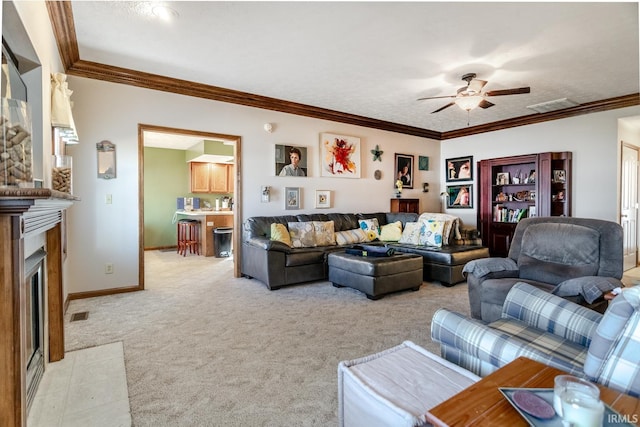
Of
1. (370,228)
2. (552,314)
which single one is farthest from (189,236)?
(552,314)

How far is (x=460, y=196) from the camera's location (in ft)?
23.1

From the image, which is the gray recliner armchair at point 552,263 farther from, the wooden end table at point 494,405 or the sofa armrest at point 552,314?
the wooden end table at point 494,405

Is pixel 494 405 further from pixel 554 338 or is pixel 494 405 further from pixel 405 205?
pixel 405 205

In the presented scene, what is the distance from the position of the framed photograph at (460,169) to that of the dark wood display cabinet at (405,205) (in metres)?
1.01

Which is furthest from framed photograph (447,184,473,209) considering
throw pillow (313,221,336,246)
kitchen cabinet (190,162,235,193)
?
kitchen cabinet (190,162,235,193)

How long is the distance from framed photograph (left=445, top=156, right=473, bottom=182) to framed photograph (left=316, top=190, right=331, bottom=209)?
3.12m

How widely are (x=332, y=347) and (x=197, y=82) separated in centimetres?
364

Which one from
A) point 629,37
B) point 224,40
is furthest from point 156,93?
point 629,37

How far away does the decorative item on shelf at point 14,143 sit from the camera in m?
1.24

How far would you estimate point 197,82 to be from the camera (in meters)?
4.27

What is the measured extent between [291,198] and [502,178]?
13.5 ft

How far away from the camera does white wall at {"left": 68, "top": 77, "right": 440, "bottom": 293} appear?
376cm

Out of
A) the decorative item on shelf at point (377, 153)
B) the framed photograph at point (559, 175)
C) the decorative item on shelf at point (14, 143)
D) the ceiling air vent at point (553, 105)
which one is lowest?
the decorative item on shelf at point (14, 143)

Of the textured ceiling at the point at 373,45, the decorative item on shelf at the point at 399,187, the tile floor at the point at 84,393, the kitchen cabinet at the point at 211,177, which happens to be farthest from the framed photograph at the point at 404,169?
the tile floor at the point at 84,393
